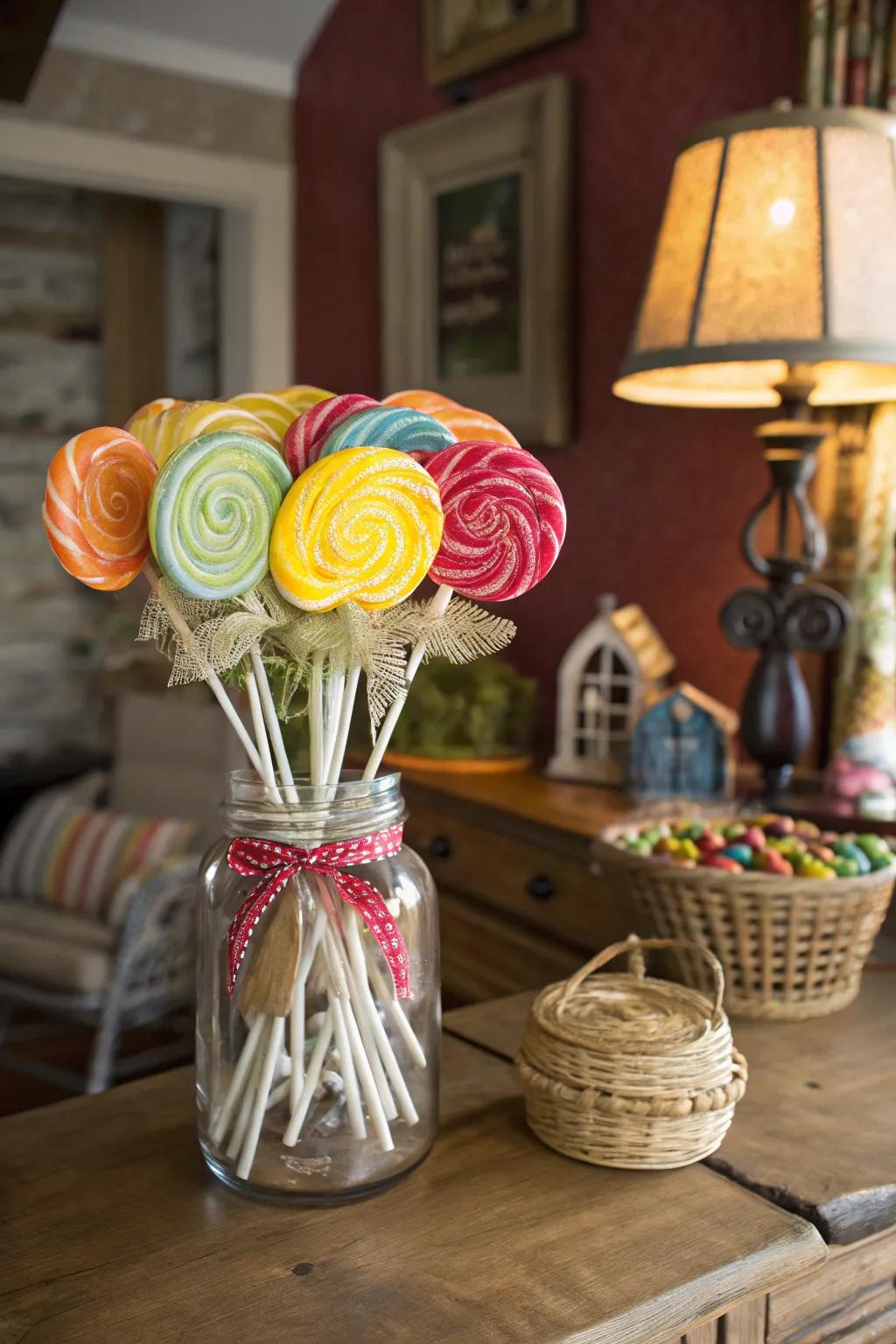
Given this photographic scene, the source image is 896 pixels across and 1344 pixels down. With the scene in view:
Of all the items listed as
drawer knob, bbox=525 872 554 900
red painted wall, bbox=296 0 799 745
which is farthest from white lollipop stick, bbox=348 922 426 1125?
red painted wall, bbox=296 0 799 745

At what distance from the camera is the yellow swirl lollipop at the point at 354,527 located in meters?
0.88

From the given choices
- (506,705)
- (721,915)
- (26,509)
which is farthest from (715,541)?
(26,509)

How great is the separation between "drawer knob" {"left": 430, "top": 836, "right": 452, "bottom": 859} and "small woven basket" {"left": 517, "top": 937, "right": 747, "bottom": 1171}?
130 centimetres

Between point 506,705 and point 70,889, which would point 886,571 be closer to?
point 506,705

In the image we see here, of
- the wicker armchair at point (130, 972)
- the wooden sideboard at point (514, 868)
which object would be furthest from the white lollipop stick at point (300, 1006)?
the wicker armchair at point (130, 972)

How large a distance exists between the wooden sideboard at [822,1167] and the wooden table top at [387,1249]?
0.04 meters

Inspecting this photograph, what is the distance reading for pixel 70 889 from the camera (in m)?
2.96

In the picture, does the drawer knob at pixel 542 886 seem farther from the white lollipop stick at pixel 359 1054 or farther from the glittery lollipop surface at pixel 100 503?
the glittery lollipop surface at pixel 100 503

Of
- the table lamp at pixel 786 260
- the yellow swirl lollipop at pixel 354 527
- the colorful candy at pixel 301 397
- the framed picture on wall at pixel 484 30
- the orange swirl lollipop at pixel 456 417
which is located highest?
the framed picture on wall at pixel 484 30

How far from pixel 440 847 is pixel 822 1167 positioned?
140 centimetres

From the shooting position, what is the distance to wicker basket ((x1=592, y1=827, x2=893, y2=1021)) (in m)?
1.25

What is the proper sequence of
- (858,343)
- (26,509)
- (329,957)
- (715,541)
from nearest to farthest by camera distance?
(329,957) → (858,343) → (715,541) → (26,509)

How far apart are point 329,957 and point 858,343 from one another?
108cm

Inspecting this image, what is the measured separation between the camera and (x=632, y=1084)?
0.98 m
